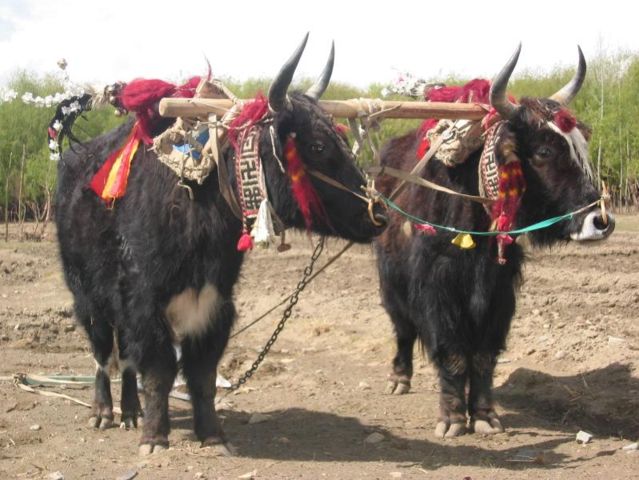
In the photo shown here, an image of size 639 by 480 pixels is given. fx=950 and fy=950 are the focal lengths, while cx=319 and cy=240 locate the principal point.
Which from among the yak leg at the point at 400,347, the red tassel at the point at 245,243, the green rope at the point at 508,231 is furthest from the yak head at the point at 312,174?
the yak leg at the point at 400,347

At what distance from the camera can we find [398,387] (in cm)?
775

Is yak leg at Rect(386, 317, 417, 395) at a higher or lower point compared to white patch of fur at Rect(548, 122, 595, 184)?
lower

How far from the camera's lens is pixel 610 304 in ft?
30.7

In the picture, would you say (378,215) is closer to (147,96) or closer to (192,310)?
(192,310)

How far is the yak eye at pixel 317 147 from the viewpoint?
5016mm

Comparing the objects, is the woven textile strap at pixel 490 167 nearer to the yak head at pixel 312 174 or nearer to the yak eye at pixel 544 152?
the yak eye at pixel 544 152

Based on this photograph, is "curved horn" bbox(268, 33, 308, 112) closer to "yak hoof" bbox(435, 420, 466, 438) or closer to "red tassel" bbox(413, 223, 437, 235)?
"red tassel" bbox(413, 223, 437, 235)

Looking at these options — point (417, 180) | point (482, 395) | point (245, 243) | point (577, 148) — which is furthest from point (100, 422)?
point (577, 148)

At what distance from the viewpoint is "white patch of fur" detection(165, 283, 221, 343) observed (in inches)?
209

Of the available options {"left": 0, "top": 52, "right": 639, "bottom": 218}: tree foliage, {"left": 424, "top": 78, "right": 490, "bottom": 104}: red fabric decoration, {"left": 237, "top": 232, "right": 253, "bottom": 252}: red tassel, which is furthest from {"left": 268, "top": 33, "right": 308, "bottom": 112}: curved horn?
{"left": 0, "top": 52, "right": 639, "bottom": 218}: tree foliage

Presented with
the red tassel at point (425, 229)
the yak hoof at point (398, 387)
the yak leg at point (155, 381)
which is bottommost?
the yak hoof at point (398, 387)

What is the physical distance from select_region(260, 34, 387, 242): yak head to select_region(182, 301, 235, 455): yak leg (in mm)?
847

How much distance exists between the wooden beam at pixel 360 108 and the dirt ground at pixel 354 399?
1574mm

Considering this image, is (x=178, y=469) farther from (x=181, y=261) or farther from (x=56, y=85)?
(x=56, y=85)
